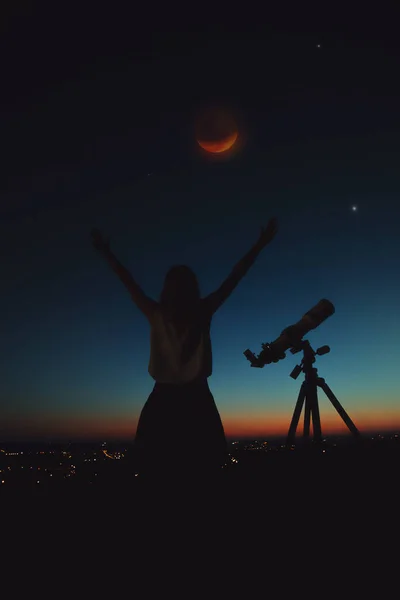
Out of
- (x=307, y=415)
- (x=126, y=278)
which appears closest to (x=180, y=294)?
(x=126, y=278)

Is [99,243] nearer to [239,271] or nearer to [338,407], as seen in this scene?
[239,271]

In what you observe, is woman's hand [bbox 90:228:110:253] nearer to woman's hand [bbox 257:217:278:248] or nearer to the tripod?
woman's hand [bbox 257:217:278:248]

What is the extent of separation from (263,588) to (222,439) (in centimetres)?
112

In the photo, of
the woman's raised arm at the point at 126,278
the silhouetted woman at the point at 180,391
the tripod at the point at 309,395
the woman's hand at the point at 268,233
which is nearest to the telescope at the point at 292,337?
the tripod at the point at 309,395

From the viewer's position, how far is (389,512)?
4.20 m

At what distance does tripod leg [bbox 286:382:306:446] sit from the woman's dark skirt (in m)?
7.78

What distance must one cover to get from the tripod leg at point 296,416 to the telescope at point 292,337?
1434 mm

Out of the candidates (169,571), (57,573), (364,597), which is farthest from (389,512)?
(57,573)

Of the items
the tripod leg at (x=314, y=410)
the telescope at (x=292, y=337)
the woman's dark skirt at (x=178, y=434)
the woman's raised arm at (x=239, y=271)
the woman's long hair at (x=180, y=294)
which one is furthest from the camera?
the tripod leg at (x=314, y=410)

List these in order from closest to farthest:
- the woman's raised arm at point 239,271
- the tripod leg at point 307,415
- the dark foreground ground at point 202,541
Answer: the dark foreground ground at point 202,541 < the woman's raised arm at point 239,271 < the tripod leg at point 307,415

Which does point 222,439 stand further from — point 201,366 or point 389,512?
point 389,512

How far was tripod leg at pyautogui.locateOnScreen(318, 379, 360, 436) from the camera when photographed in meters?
10.8

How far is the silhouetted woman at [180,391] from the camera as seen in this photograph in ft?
11.0

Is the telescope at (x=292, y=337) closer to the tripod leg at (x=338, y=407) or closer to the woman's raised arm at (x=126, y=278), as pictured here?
the tripod leg at (x=338, y=407)
